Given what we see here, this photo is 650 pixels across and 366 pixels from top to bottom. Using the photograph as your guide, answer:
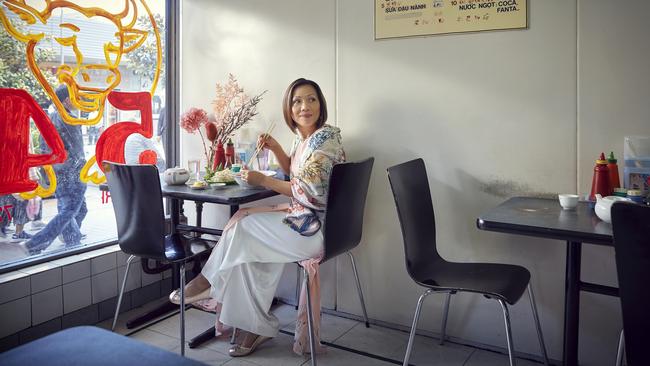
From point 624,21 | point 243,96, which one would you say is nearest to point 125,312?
point 243,96

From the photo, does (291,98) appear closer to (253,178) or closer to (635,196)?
(253,178)

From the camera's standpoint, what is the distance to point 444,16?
241 centimetres

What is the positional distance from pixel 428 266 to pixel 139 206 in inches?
51.3

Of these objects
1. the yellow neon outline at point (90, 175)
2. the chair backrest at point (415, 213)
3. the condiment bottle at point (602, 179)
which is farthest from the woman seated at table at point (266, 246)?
the condiment bottle at point (602, 179)

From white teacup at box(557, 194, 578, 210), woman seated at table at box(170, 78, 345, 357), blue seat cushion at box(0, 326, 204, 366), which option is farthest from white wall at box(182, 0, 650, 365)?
blue seat cushion at box(0, 326, 204, 366)

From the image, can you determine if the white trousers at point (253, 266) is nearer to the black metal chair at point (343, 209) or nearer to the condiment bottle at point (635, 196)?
the black metal chair at point (343, 209)

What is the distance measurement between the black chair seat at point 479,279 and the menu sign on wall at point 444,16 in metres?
1.08

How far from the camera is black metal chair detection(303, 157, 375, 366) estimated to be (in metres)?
2.14

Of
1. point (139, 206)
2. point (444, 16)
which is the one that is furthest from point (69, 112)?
point (444, 16)

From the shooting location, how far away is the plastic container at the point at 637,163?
200cm

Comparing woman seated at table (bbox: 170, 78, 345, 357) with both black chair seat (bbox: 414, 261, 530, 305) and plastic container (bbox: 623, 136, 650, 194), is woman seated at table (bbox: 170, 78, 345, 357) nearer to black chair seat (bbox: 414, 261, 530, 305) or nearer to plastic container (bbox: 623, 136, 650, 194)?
black chair seat (bbox: 414, 261, 530, 305)

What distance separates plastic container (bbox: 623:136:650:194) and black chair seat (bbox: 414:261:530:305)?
0.55m

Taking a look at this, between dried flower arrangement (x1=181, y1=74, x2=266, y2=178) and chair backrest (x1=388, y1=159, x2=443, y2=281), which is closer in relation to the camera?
chair backrest (x1=388, y1=159, x2=443, y2=281)

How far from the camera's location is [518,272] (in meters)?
2.06
